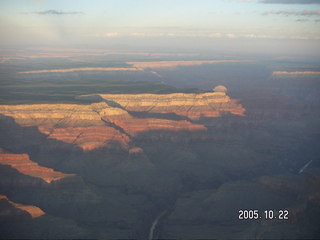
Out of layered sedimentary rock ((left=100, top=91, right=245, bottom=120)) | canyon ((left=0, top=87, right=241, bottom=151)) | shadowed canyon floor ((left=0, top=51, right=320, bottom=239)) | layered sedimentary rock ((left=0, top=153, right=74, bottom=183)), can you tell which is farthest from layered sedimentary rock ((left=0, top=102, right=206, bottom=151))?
layered sedimentary rock ((left=0, top=153, right=74, bottom=183))

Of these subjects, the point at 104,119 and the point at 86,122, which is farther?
the point at 104,119

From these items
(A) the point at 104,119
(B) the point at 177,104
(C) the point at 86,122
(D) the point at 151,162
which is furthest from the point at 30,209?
(B) the point at 177,104

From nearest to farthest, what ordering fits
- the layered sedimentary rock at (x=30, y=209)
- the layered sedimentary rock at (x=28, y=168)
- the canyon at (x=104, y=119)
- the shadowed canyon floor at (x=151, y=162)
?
the layered sedimentary rock at (x=30, y=209), the shadowed canyon floor at (x=151, y=162), the layered sedimentary rock at (x=28, y=168), the canyon at (x=104, y=119)

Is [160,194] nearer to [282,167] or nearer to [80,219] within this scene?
[80,219]

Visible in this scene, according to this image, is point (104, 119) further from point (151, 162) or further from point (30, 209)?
point (30, 209)

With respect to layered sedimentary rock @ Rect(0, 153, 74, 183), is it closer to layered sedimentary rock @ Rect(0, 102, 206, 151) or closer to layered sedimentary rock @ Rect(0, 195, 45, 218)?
layered sedimentary rock @ Rect(0, 195, 45, 218)

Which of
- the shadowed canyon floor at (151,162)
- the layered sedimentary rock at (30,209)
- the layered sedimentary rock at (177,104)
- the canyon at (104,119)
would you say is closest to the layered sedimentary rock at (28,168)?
the shadowed canyon floor at (151,162)

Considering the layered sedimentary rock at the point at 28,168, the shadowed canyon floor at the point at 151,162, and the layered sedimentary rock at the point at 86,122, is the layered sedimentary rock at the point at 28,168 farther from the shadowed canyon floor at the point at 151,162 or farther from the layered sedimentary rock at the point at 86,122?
the layered sedimentary rock at the point at 86,122
